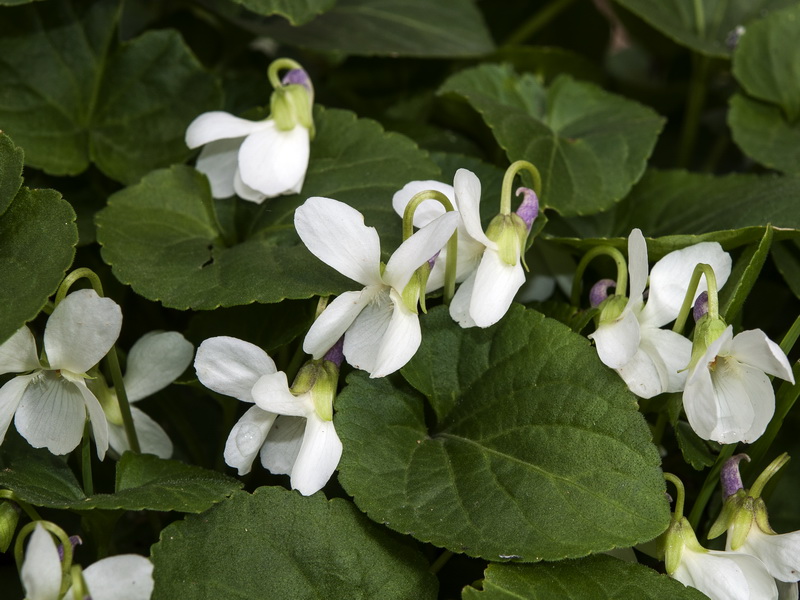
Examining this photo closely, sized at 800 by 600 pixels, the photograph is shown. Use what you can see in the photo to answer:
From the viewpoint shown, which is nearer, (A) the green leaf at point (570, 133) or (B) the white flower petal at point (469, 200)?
(B) the white flower petal at point (469, 200)

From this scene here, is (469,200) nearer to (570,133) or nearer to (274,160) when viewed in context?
(274,160)

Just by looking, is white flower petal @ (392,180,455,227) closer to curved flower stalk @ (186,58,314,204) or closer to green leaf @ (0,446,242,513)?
curved flower stalk @ (186,58,314,204)

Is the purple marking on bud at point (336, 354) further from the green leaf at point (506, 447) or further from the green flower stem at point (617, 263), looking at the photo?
the green flower stem at point (617, 263)

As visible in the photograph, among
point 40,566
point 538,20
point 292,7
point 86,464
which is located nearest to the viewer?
point 40,566

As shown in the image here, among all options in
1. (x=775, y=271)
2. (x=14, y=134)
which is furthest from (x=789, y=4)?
(x=14, y=134)

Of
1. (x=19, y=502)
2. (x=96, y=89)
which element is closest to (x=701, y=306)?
(x=19, y=502)

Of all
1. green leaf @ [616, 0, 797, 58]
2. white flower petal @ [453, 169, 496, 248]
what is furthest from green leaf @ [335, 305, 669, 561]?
green leaf @ [616, 0, 797, 58]

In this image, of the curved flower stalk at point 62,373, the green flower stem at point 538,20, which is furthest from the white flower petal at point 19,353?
the green flower stem at point 538,20
